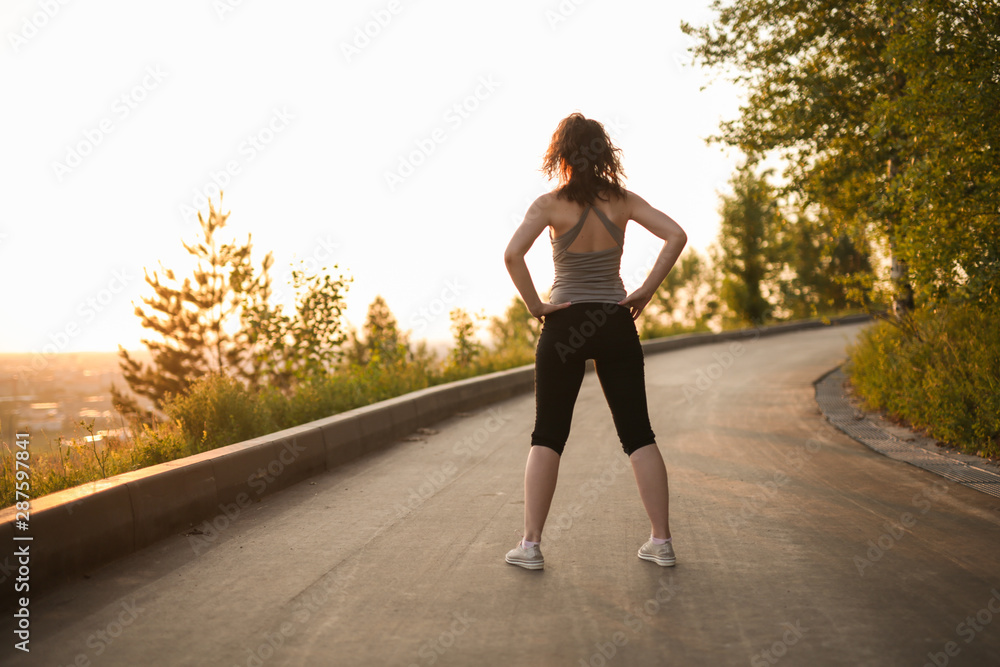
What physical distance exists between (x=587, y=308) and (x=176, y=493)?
2.77m

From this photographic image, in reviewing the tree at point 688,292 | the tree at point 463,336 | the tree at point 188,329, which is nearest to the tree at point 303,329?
the tree at point 463,336

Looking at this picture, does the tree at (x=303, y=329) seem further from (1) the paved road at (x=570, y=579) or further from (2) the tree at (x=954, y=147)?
(2) the tree at (x=954, y=147)

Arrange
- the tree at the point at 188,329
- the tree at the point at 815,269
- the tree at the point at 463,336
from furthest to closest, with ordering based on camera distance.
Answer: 1. the tree at the point at 815,269
2. the tree at the point at 188,329
3. the tree at the point at 463,336

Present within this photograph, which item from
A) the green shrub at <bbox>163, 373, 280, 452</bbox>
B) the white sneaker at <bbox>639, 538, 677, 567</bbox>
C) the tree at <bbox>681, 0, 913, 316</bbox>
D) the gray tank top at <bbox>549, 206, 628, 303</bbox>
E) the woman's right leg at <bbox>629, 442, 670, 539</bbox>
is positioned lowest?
the white sneaker at <bbox>639, 538, 677, 567</bbox>

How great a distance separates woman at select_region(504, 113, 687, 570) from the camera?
3777mm

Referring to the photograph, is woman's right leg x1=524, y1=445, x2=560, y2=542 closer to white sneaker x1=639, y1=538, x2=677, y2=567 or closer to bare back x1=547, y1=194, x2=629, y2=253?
white sneaker x1=639, y1=538, x2=677, y2=567

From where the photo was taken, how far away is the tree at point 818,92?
1130 centimetres

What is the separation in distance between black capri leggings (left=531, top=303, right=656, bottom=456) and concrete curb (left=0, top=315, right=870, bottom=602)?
2.29 m

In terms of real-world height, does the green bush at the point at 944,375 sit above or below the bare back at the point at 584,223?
below

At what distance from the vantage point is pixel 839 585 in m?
3.48

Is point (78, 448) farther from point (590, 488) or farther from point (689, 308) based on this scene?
point (689, 308)

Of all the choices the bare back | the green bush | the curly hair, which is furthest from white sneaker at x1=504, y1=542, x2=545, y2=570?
the green bush

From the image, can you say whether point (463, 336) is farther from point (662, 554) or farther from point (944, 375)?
point (662, 554)

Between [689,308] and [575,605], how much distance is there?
6161cm
